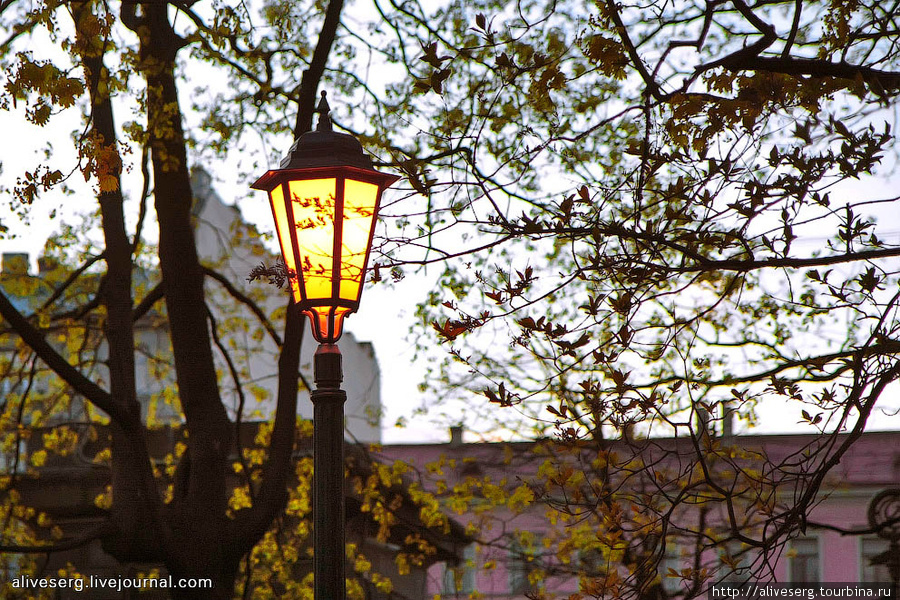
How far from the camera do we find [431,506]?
12.2m

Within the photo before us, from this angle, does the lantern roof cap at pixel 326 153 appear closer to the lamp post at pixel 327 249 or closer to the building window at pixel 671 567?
the lamp post at pixel 327 249

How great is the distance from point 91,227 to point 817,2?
364 inches

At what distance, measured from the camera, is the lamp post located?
4.58m

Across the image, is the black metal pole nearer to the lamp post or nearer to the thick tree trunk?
the lamp post

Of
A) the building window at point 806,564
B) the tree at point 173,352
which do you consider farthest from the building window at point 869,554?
the tree at point 173,352

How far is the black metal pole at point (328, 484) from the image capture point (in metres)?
4.47

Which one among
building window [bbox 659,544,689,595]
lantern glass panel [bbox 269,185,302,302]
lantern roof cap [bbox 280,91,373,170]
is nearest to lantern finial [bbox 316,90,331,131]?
lantern roof cap [bbox 280,91,373,170]

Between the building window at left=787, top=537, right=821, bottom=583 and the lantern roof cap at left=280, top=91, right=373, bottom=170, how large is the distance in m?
24.0

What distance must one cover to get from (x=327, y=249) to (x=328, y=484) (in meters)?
1.01

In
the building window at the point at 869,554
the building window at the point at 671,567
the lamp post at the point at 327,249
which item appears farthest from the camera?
the building window at the point at 869,554

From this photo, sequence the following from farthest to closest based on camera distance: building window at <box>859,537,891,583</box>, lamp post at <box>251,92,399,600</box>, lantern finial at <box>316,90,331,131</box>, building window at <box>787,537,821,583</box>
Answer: building window at <box>787,537,821,583</box>
building window at <box>859,537,891,583</box>
lantern finial at <box>316,90,331,131</box>
lamp post at <box>251,92,399,600</box>

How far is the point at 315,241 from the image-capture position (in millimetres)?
4633

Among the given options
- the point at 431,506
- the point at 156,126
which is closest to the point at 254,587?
the point at 431,506

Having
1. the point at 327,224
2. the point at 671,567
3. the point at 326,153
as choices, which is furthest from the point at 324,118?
the point at 671,567
